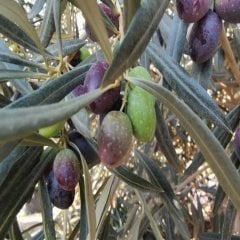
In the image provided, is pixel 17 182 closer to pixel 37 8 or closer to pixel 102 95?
pixel 102 95

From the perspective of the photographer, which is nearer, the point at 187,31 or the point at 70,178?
the point at 70,178

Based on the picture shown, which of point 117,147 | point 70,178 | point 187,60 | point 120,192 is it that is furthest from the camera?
point 120,192

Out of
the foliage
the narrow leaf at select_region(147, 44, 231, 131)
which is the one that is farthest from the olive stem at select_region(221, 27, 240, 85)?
the narrow leaf at select_region(147, 44, 231, 131)

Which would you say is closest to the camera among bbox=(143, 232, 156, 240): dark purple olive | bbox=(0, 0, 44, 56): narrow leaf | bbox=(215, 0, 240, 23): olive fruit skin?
bbox=(0, 0, 44, 56): narrow leaf

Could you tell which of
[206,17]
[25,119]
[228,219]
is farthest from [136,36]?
[228,219]

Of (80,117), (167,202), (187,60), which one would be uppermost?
(80,117)

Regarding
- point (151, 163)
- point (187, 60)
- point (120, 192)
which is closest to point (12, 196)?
point (151, 163)

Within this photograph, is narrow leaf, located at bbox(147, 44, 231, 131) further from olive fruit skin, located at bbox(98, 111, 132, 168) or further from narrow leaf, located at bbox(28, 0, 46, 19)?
narrow leaf, located at bbox(28, 0, 46, 19)

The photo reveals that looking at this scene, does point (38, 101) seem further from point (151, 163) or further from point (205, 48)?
point (151, 163)

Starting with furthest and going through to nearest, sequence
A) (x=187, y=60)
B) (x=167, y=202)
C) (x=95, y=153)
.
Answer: (x=187, y=60)
(x=167, y=202)
(x=95, y=153)
